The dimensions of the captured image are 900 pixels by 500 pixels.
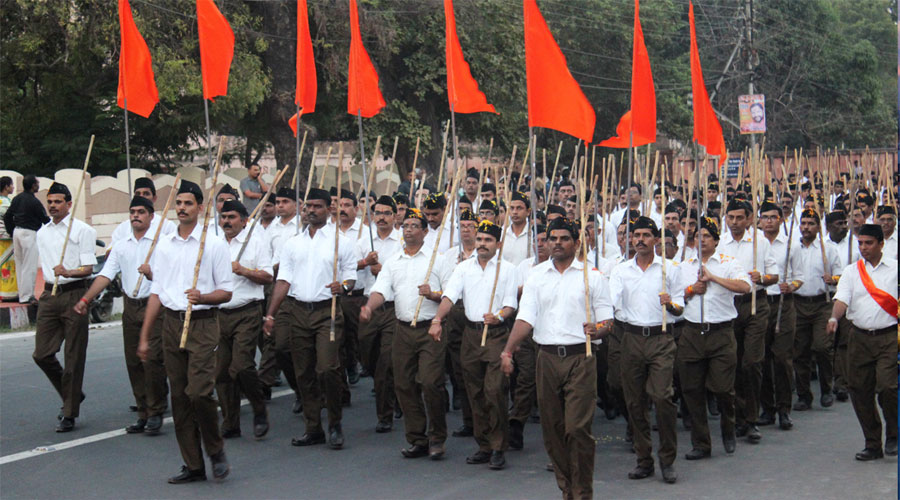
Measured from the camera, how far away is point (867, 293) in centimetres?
828

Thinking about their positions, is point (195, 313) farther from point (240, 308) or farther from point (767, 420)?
point (767, 420)

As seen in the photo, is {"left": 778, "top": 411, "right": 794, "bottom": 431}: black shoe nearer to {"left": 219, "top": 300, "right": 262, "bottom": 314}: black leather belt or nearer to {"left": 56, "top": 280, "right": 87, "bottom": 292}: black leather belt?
{"left": 219, "top": 300, "right": 262, "bottom": 314}: black leather belt

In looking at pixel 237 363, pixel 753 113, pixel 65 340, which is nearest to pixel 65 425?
pixel 65 340

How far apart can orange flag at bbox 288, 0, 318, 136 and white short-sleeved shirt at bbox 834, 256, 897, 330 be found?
534 centimetres

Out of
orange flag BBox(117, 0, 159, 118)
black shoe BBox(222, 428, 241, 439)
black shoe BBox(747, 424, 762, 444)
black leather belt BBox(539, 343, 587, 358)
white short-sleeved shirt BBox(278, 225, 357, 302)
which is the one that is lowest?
black shoe BBox(747, 424, 762, 444)

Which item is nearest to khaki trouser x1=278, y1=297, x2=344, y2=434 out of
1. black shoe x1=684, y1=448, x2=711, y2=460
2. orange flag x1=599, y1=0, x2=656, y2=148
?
black shoe x1=684, y1=448, x2=711, y2=460

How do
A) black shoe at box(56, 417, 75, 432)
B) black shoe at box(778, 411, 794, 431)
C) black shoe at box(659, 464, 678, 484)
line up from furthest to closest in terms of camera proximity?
black shoe at box(778, 411, 794, 431) → black shoe at box(56, 417, 75, 432) → black shoe at box(659, 464, 678, 484)

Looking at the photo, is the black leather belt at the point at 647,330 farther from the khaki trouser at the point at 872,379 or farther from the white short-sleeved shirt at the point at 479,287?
the khaki trouser at the point at 872,379

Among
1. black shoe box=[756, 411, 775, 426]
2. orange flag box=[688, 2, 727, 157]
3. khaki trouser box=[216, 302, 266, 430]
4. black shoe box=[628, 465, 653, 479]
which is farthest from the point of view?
orange flag box=[688, 2, 727, 157]

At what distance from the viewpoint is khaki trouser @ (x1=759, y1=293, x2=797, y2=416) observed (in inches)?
378

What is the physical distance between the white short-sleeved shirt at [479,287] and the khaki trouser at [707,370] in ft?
4.98

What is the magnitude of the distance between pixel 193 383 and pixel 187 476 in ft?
2.22

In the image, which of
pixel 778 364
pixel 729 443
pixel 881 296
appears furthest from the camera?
pixel 778 364

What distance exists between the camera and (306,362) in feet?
28.9
